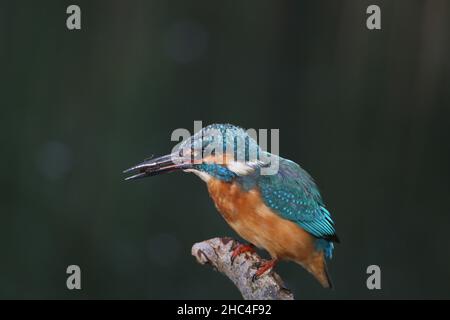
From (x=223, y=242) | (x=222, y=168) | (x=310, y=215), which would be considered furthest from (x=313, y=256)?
(x=222, y=168)

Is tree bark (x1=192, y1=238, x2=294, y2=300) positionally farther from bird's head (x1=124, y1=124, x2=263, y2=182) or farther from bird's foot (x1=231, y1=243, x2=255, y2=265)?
bird's head (x1=124, y1=124, x2=263, y2=182)

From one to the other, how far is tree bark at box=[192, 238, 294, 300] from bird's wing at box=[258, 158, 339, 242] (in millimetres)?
170

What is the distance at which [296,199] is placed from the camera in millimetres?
1895

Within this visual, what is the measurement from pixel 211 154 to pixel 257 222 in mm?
250

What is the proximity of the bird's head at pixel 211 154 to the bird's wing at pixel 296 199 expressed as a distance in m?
0.12

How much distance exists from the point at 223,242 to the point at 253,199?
22 centimetres

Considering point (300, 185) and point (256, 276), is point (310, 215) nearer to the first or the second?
point (300, 185)

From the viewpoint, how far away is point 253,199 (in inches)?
71.6

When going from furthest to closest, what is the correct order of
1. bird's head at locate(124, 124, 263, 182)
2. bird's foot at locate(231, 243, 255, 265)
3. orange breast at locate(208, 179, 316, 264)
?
1. bird's foot at locate(231, 243, 255, 265)
2. orange breast at locate(208, 179, 316, 264)
3. bird's head at locate(124, 124, 263, 182)

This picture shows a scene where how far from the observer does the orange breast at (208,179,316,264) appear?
1.81 metres

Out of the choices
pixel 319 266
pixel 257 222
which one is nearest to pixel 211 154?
pixel 257 222

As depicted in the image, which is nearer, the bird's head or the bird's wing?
the bird's head

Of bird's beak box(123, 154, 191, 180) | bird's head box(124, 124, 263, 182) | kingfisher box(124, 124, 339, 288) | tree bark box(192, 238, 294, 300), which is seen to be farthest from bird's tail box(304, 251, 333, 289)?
bird's beak box(123, 154, 191, 180)

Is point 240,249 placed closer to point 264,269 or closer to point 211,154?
point 264,269
